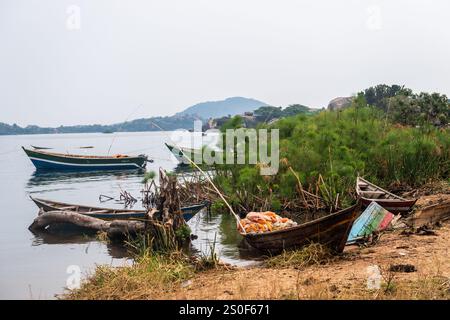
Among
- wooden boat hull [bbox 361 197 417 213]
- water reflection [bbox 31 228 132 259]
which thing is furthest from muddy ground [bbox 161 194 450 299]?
water reflection [bbox 31 228 132 259]

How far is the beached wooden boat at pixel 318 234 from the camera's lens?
9555mm

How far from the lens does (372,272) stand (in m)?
8.03

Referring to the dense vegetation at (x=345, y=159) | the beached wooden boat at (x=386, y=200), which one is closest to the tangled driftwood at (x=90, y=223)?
the dense vegetation at (x=345, y=159)

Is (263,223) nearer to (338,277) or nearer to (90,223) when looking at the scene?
(338,277)

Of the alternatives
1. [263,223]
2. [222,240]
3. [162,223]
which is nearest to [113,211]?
[222,240]

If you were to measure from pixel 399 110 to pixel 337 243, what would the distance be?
20.9 m

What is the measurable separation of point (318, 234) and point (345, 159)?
832 cm

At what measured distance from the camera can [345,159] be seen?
696 inches

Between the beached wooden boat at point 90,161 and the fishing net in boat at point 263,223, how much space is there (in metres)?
32.8

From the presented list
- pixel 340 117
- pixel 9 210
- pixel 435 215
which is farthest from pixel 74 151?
pixel 435 215

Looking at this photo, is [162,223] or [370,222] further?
[370,222]

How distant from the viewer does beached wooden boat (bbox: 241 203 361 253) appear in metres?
9.55

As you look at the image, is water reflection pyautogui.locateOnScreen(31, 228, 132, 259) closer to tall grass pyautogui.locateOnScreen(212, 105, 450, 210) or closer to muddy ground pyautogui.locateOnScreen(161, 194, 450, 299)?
tall grass pyautogui.locateOnScreen(212, 105, 450, 210)
